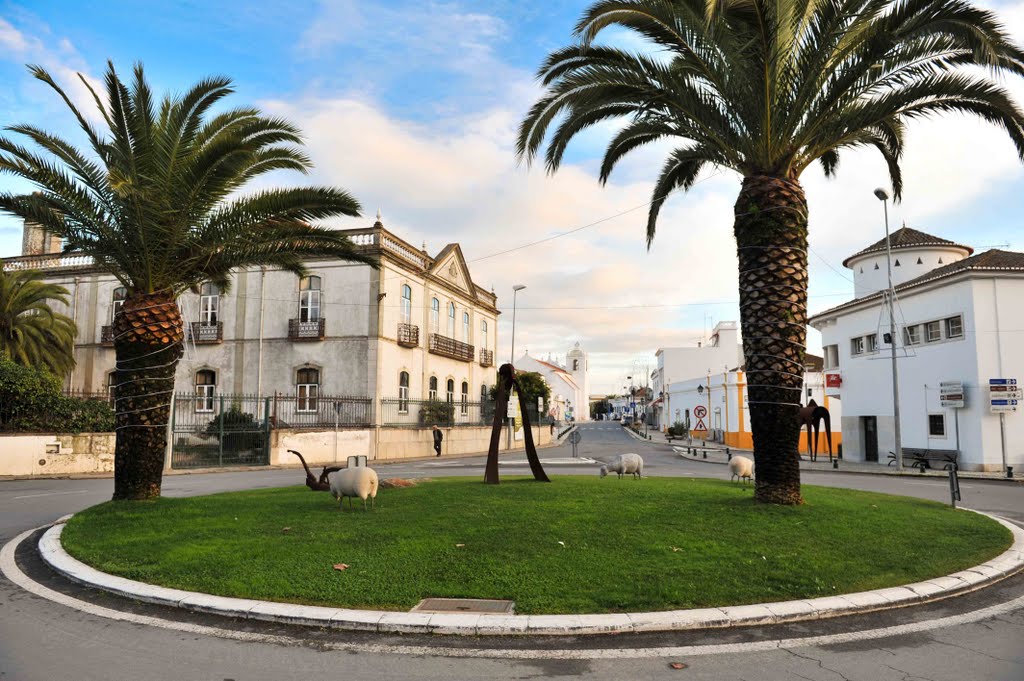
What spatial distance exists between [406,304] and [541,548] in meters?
31.8

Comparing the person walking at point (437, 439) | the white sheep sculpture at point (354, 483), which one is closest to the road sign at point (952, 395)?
the person walking at point (437, 439)

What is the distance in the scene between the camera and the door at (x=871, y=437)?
3070 centimetres

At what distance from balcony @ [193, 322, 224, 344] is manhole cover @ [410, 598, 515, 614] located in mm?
34142

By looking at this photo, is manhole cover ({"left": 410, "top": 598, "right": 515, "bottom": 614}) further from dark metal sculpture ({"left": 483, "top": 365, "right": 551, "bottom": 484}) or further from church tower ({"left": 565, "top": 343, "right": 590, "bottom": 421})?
church tower ({"left": 565, "top": 343, "right": 590, "bottom": 421})

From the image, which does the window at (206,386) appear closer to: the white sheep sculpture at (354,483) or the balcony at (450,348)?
the balcony at (450,348)

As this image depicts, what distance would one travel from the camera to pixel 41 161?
11.4 metres

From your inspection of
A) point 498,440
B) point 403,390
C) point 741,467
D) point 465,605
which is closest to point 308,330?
point 403,390

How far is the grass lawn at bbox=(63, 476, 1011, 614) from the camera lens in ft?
20.1

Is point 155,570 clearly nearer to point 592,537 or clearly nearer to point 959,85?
point 592,537

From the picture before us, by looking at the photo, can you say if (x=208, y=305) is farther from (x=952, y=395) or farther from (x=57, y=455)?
(x=952, y=395)

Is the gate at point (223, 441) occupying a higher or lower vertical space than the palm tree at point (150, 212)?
lower

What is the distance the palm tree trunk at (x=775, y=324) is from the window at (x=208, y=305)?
109ft

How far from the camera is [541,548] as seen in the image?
7305 mm

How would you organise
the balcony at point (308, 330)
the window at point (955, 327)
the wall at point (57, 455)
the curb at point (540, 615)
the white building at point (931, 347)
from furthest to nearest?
the balcony at point (308, 330) < the window at point (955, 327) < the white building at point (931, 347) < the wall at point (57, 455) < the curb at point (540, 615)
